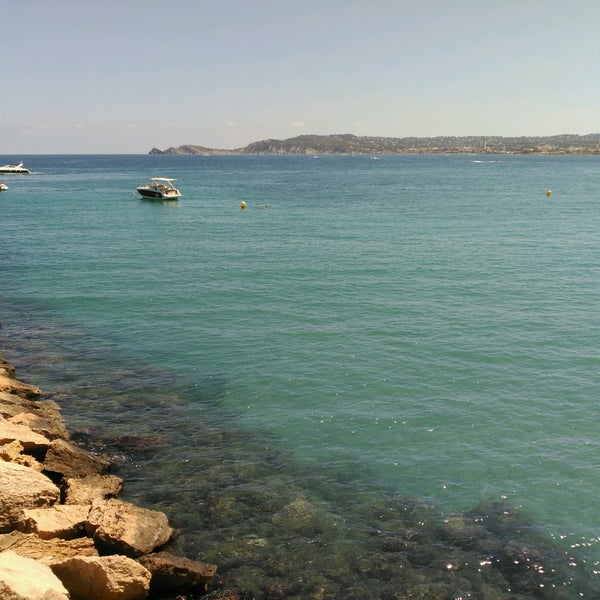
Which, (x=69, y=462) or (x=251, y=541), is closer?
(x=251, y=541)

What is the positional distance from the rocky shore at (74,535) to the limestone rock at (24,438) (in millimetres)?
23

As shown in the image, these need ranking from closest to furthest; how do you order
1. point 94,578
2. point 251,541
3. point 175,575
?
point 94,578 → point 175,575 → point 251,541

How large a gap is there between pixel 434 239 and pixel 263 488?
120 ft

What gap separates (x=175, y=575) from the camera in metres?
11.4

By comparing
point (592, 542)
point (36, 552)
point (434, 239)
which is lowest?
point (592, 542)

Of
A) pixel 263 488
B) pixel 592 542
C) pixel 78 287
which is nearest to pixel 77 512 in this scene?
pixel 263 488

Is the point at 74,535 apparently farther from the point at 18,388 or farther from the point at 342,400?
the point at 342,400

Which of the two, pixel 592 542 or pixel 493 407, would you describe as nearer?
pixel 592 542

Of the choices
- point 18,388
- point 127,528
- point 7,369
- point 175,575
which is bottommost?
point 175,575

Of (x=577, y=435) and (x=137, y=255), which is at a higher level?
(x=137, y=255)

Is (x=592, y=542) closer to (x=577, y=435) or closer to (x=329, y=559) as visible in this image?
(x=577, y=435)

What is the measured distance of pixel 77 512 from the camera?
12.5 m

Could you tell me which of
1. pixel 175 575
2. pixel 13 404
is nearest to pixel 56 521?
pixel 175 575

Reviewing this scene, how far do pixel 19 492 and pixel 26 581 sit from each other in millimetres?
3716
